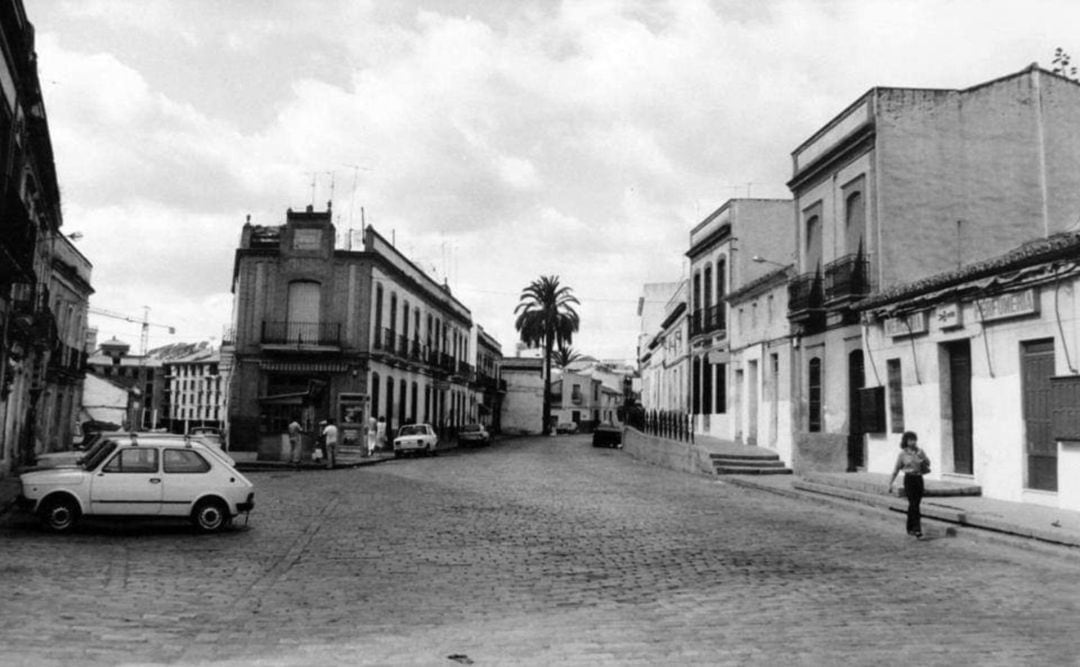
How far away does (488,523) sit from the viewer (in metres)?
14.1

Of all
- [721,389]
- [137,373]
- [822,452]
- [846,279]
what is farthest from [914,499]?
[137,373]

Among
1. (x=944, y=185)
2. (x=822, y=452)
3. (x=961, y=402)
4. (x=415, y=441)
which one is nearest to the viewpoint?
(x=961, y=402)

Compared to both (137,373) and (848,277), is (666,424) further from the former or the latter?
(137,373)

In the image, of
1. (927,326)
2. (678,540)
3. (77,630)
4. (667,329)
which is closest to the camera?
(77,630)

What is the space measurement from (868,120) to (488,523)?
1468 centimetres

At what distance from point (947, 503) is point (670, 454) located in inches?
598

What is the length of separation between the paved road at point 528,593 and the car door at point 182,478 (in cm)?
44

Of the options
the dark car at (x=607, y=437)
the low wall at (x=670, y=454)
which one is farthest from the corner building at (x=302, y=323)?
the dark car at (x=607, y=437)

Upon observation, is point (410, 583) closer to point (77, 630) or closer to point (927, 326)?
point (77, 630)

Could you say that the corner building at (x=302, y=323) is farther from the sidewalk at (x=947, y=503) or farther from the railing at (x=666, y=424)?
the sidewalk at (x=947, y=503)

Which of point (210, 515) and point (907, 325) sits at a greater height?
point (907, 325)

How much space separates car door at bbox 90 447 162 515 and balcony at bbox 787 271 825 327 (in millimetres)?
17492

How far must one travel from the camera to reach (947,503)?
50.7ft

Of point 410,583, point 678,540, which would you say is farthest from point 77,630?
point 678,540
